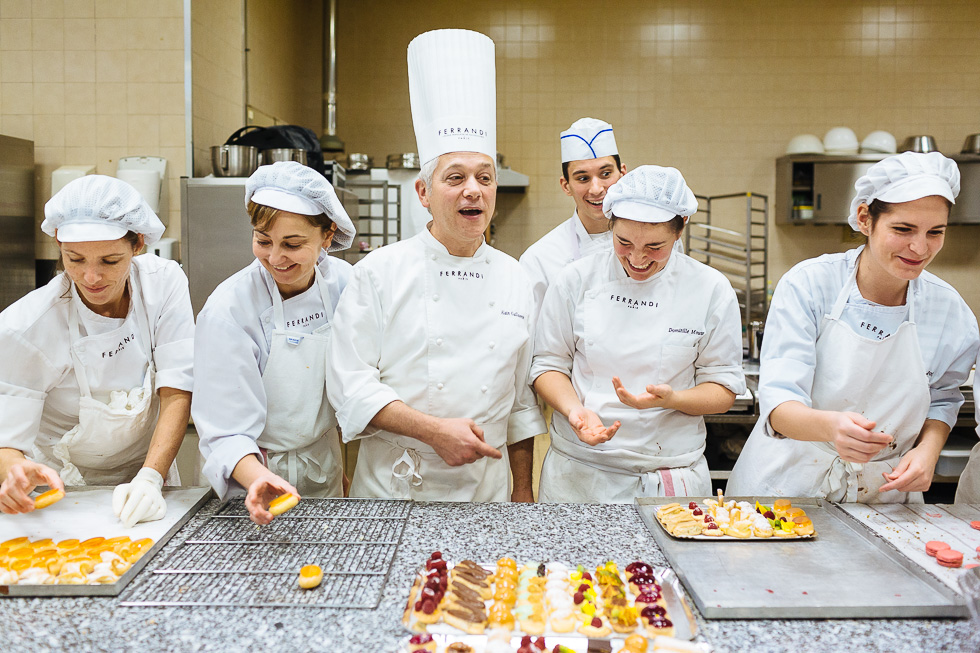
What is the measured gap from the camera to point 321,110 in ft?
17.7

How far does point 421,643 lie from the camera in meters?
1.03

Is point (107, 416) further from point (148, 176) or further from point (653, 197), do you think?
point (148, 176)

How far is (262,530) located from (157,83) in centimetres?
264

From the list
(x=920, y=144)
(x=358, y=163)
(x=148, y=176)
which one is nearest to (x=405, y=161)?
(x=358, y=163)

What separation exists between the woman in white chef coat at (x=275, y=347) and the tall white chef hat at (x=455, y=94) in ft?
1.02

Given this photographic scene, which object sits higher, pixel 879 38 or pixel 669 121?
pixel 879 38

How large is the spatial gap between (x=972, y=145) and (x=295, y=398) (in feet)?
16.5

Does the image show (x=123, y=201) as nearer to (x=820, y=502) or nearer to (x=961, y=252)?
(x=820, y=502)

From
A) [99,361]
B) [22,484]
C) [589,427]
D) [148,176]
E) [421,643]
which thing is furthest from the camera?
[148,176]

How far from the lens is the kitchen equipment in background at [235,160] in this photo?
3226 millimetres

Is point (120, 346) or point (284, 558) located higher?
point (120, 346)

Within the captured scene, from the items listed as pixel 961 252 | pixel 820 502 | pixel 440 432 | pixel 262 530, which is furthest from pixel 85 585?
pixel 961 252

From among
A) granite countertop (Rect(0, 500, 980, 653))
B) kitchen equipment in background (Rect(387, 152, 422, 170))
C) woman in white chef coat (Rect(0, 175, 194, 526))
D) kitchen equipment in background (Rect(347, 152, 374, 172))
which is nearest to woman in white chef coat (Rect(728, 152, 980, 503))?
granite countertop (Rect(0, 500, 980, 653))

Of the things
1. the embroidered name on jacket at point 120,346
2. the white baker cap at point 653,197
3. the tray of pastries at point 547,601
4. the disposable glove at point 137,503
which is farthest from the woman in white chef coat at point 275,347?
the white baker cap at point 653,197
